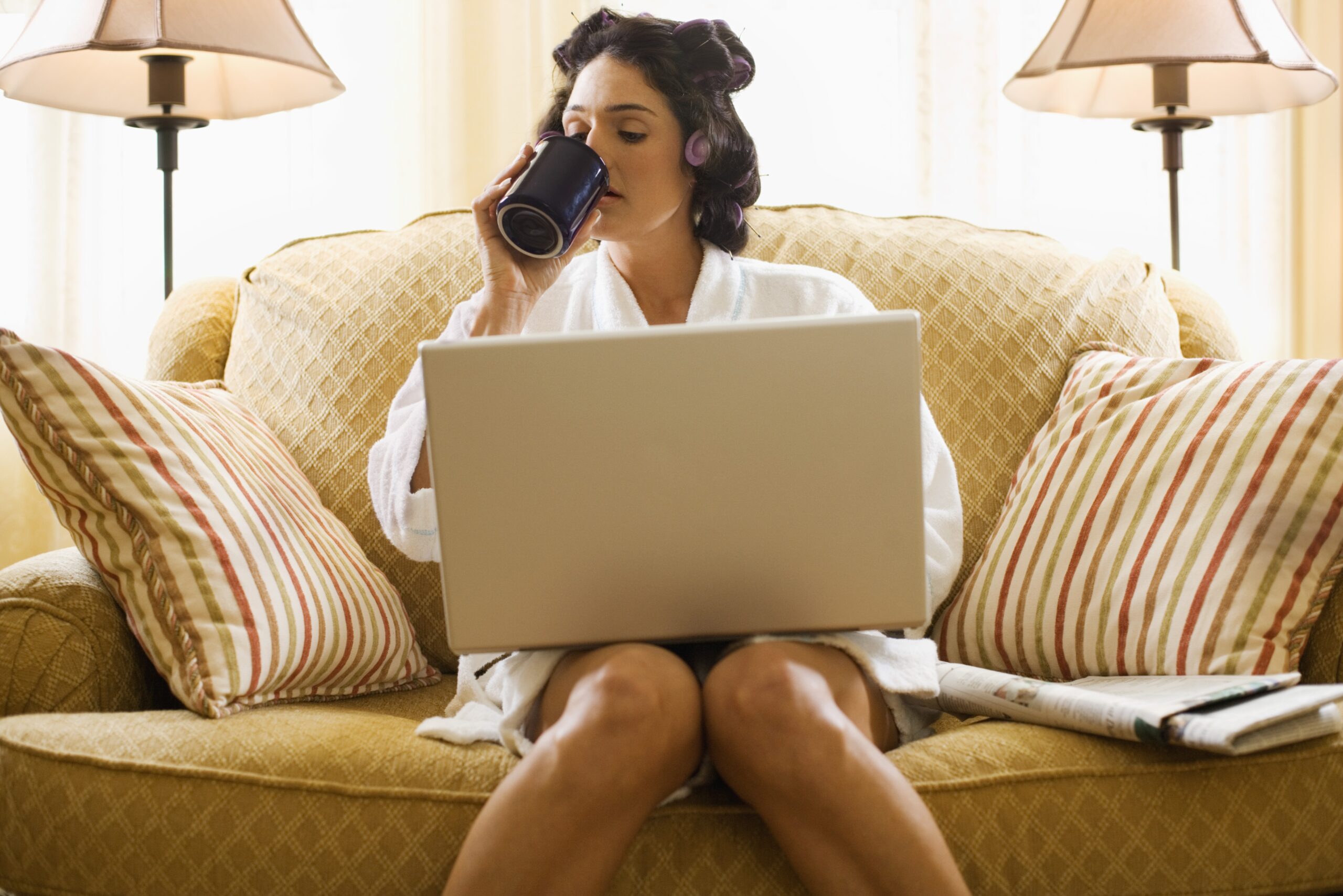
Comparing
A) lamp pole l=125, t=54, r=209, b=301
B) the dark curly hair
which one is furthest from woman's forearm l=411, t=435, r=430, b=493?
lamp pole l=125, t=54, r=209, b=301

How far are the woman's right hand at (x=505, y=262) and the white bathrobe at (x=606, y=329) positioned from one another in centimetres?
5

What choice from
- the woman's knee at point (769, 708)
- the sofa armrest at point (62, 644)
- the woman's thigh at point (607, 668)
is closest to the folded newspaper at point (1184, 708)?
the woman's knee at point (769, 708)

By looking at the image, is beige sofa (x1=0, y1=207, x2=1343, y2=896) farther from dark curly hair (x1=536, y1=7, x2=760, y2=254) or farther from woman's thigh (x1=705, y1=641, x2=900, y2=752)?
dark curly hair (x1=536, y1=7, x2=760, y2=254)

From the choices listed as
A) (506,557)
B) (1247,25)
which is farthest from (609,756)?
(1247,25)

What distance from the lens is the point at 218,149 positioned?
8.27 ft

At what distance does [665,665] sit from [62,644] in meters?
0.62

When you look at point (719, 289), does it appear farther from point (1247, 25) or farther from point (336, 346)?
point (1247, 25)

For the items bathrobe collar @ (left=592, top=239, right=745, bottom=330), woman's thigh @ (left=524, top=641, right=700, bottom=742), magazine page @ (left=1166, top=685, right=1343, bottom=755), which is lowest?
magazine page @ (left=1166, top=685, right=1343, bottom=755)

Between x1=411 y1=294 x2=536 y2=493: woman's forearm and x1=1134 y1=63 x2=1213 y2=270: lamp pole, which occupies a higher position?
x1=1134 y1=63 x2=1213 y2=270: lamp pole

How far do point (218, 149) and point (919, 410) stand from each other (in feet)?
6.73

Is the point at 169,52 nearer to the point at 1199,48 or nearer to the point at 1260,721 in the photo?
the point at 1199,48

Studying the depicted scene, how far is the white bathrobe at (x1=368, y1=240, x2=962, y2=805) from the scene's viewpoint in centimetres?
117

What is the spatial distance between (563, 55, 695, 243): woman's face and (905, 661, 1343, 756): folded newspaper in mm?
671

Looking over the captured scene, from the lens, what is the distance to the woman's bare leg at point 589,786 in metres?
0.98
